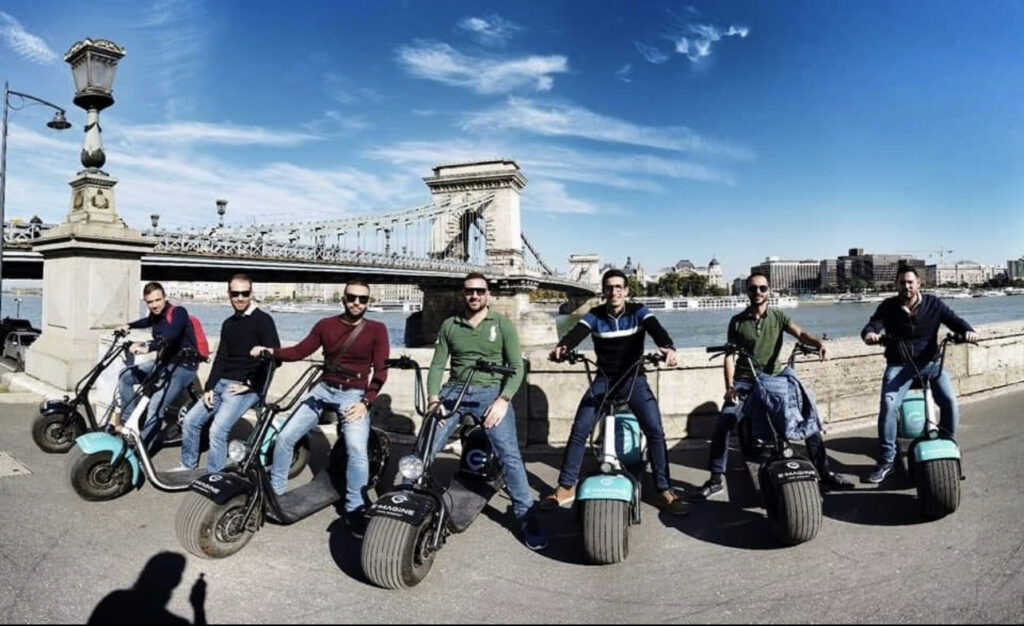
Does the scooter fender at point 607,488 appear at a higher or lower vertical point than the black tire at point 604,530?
higher

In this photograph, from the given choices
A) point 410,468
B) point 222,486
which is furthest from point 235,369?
point 410,468

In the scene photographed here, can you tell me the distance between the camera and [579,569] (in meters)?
3.10

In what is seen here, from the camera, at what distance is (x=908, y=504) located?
391 centimetres

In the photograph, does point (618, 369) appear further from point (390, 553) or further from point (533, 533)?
point (390, 553)

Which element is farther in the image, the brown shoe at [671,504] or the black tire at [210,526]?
the brown shoe at [671,504]

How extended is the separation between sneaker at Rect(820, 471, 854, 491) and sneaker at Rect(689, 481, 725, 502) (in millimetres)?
662

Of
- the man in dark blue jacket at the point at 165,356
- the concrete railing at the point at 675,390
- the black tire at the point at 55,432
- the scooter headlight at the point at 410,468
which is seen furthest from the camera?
the concrete railing at the point at 675,390

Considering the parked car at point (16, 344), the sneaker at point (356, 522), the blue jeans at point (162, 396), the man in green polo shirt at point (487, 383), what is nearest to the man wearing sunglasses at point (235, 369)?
the blue jeans at point (162, 396)

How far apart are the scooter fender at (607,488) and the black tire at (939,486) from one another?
5.94ft

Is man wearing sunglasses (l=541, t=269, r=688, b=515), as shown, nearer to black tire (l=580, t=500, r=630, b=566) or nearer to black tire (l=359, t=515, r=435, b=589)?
black tire (l=580, t=500, r=630, b=566)

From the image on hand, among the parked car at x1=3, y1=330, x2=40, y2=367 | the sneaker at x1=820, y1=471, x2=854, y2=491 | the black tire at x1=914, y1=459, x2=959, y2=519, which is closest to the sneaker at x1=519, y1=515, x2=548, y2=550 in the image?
the sneaker at x1=820, y1=471, x2=854, y2=491

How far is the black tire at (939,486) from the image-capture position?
3553 mm

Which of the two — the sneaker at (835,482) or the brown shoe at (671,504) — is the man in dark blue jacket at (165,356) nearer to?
the brown shoe at (671,504)

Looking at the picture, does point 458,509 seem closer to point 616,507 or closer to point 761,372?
point 616,507
